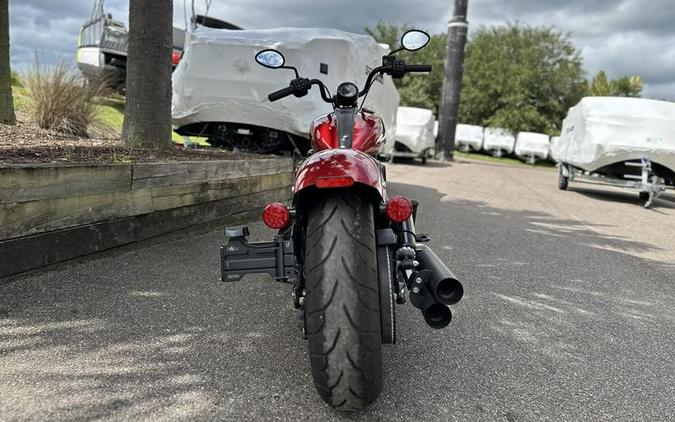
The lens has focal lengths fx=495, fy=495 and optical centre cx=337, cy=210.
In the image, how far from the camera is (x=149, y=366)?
8.52 feet

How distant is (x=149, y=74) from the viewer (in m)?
5.63

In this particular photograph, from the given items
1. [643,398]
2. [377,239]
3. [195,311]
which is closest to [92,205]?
[195,311]

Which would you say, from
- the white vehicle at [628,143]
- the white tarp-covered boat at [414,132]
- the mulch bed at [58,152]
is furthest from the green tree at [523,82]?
the mulch bed at [58,152]

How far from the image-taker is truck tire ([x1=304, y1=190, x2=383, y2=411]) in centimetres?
207

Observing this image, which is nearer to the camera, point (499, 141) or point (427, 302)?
point (427, 302)

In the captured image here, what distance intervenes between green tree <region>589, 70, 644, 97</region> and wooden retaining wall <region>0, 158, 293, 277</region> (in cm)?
5013

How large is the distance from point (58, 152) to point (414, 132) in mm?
17239

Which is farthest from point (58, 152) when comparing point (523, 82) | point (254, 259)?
point (523, 82)

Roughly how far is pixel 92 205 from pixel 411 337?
2.65 meters

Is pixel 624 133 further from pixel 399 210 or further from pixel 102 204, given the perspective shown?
pixel 102 204

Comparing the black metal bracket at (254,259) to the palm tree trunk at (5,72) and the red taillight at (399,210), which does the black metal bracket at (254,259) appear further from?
the palm tree trunk at (5,72)

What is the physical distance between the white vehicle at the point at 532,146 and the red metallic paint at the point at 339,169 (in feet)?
116

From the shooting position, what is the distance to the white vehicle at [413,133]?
20578mm

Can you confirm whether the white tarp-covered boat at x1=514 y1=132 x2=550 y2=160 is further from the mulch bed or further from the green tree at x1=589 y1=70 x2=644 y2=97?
the mulch bed
